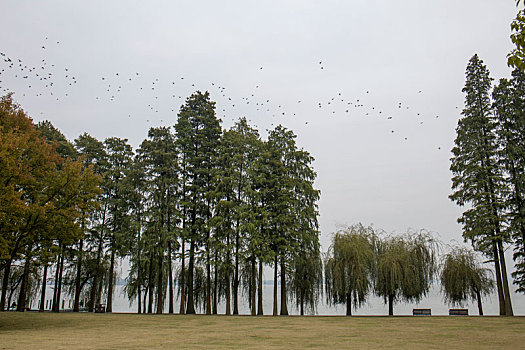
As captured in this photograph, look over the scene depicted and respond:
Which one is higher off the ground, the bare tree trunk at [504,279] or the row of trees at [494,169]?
the row of trees at [494,169]

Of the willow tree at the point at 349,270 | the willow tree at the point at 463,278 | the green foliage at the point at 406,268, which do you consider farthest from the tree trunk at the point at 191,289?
the willow tree at the point at 463,278

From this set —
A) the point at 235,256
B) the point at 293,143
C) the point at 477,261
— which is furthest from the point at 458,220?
the point at 235,256

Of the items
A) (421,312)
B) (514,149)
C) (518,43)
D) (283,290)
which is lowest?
(421,312)

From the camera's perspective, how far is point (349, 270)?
30.5m

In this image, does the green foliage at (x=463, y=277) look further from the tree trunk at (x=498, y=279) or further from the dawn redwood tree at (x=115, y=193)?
the dawn redwood tree at (x=115, y=193)

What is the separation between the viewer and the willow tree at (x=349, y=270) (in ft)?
99.0

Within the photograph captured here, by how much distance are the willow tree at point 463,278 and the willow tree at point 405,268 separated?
128 centimetres

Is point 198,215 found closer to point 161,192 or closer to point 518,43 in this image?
point 161,192

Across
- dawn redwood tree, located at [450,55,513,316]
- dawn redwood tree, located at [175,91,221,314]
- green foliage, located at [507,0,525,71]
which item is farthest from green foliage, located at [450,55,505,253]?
green foliage, located at [507,0,525,71]

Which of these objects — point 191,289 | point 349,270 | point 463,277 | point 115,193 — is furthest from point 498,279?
point 115,193

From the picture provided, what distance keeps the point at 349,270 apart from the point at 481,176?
39.5 ft

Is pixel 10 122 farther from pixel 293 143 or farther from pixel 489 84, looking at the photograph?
pixel 489 84

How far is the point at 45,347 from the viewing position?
1113 centimetres

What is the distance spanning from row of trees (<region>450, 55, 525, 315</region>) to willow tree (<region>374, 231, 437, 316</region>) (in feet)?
11.2
